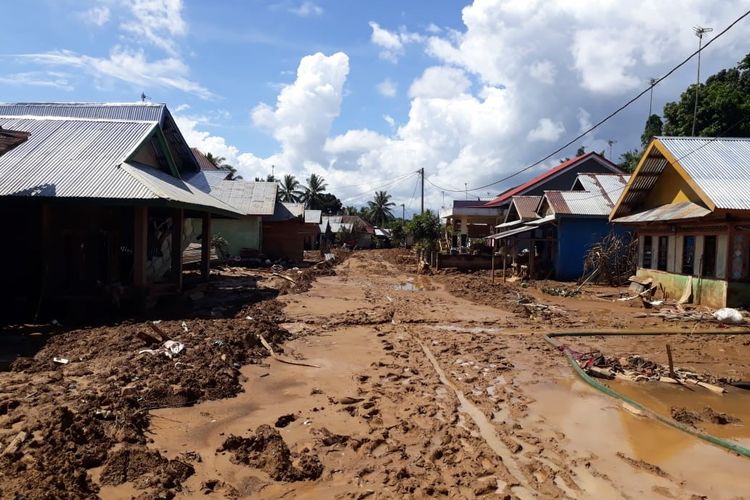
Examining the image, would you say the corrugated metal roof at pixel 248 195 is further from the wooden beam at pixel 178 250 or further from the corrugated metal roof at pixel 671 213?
the corrugated metal roof at pixel 671 213

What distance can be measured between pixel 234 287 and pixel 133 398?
1239 cm

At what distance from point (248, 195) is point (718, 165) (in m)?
23.8

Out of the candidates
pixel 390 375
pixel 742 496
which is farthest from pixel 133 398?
pixel 742 496

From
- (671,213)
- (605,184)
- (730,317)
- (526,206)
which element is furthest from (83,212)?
(526,206)

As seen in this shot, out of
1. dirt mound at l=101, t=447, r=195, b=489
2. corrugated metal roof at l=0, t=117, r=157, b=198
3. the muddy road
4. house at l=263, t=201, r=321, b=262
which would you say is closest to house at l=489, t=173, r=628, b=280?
house at l=263, t=201, r=321, b=262

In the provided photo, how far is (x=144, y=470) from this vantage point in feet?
13.8

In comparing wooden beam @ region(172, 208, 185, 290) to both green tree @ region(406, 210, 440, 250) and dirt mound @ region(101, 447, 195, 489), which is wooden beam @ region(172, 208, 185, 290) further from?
green tree @ region(406, 210, 440, 250)

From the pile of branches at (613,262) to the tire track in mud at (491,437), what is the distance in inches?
608

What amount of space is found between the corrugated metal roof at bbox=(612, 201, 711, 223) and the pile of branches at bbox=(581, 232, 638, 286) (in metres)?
2.07

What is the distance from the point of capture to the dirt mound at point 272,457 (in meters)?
4.34

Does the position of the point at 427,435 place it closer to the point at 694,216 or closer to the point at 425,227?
the point at 694,216

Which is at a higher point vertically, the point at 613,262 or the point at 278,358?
the point at 613,262

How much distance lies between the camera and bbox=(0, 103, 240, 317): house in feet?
36.9

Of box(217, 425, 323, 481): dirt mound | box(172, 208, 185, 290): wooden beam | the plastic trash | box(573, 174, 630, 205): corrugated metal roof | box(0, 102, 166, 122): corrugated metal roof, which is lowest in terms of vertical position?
box(217, 425, 323, 481): dirt mound
